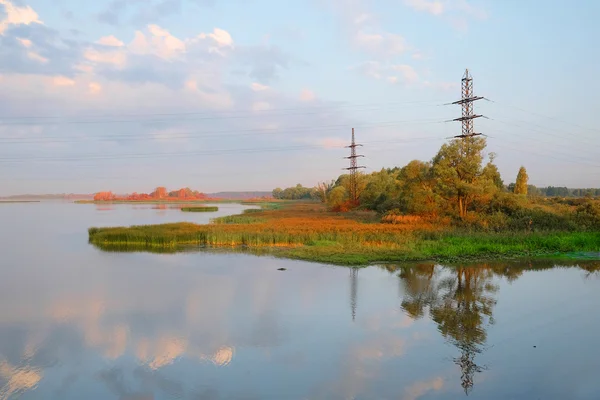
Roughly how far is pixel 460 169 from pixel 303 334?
86.2 ft

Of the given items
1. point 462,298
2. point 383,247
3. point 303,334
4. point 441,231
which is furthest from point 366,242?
point 303,334

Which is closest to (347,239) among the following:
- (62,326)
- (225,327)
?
(225,327)

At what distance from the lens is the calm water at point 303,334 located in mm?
7988

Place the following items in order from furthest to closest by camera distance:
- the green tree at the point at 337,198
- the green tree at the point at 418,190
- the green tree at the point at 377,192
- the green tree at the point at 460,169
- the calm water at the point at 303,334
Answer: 1. the green tree at the point at 337,198
2. the green tree at the point at 377,192
3. the green tree at the point at 418,190
4. the green tree at the point at 460,169
5. the calm water at the point at 303,334

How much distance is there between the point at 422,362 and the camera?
8953mm

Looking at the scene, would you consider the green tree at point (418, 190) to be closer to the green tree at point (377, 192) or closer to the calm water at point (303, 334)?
the green tree at point (377, 192)

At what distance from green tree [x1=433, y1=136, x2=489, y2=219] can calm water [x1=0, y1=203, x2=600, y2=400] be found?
567 inches

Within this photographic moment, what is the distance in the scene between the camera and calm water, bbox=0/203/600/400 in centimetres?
799

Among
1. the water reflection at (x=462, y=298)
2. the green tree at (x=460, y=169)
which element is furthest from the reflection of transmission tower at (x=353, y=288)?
the green tree at (x=460, y=169)

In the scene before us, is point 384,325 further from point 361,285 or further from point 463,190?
point 463,190

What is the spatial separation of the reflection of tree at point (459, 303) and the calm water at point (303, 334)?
53 mm

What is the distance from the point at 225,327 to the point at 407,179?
30.4 meters

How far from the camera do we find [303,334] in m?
10.9

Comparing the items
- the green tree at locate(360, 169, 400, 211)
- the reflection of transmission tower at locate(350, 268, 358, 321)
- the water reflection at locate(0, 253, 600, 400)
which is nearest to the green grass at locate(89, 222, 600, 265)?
the reflection of transmission tower at locate(350, 268, 358, 321)
